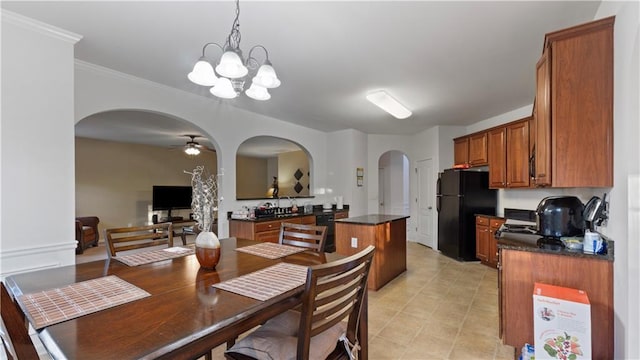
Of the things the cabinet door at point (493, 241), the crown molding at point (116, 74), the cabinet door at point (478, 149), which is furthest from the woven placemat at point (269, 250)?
the cabinet door at point (478, 149)

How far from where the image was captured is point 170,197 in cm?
766

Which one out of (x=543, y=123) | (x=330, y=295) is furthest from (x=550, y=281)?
(x=330, y=295)

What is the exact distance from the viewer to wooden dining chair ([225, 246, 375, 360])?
43.5 inches

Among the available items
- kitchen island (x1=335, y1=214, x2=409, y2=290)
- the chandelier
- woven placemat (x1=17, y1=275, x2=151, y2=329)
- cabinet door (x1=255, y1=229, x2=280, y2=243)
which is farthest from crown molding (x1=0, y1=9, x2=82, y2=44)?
kitchen island (x1=335, y1=214, x2=409, y2=290)

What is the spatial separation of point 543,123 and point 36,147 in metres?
3.59

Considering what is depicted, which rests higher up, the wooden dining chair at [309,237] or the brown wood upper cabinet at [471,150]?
the brown wood upper cabinet at [471,150]

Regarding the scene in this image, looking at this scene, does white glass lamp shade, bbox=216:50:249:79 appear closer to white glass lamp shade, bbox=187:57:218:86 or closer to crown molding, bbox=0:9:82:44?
white glass lamp shade, bbox=187:57:218:86

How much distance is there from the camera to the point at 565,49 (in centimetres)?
176

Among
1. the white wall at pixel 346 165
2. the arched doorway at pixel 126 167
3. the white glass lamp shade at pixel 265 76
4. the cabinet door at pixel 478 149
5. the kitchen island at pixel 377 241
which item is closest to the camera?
the white glass lamp shade at pixel 265 76

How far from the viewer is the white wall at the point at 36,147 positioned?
6.61 feet

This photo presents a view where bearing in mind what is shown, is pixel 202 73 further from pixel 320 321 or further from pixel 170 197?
pixel 170 197

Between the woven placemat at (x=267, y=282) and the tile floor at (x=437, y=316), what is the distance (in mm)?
1086

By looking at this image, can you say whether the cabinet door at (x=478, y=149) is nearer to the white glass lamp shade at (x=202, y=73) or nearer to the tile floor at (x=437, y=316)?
the tile floor at (x=437, y=316)

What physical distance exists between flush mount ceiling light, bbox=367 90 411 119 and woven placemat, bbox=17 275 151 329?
3.18 meters
